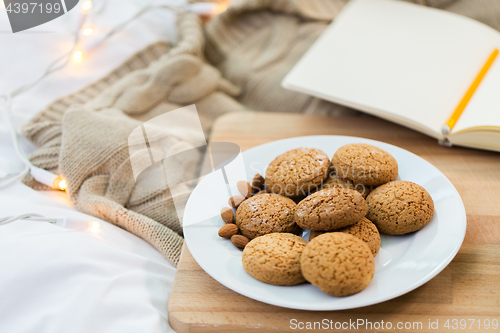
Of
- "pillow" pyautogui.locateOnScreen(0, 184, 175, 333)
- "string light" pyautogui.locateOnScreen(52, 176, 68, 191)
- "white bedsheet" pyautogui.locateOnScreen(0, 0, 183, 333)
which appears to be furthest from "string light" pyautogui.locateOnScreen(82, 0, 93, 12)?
"pillow" pyautogui.locateOnScreen(0, 184, 175, 333)

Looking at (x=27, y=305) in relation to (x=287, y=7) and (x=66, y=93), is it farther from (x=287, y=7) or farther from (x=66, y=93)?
(x=287, y=7)

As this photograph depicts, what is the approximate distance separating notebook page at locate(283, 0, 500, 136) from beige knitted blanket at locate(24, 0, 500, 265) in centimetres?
10

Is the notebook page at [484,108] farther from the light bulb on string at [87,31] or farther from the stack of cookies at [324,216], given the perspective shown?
the light bulb on string at [87,31]

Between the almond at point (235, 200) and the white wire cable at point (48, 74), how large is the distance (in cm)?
33

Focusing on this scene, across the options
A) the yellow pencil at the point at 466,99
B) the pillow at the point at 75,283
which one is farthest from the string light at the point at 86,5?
the yellow pencil at the point at 466,99

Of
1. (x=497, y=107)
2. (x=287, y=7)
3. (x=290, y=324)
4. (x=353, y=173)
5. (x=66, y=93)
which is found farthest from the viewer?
(x=287, y=7)

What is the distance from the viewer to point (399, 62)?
866 mm

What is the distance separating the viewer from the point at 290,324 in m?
0.48

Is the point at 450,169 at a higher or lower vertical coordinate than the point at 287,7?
lower

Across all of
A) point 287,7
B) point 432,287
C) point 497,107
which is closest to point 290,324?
point 432,287

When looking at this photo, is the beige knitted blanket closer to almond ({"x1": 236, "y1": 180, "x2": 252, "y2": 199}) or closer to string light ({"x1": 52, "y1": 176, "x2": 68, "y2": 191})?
string light ({"x1": 52, "y1": 176, "x2": 68, "y2": 191})

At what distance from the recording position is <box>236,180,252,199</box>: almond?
0.63 m

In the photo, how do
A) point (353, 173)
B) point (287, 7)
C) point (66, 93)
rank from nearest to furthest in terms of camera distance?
point (353, 173) → point (66, 93) → point (287, 7)

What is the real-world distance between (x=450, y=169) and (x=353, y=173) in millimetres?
254
